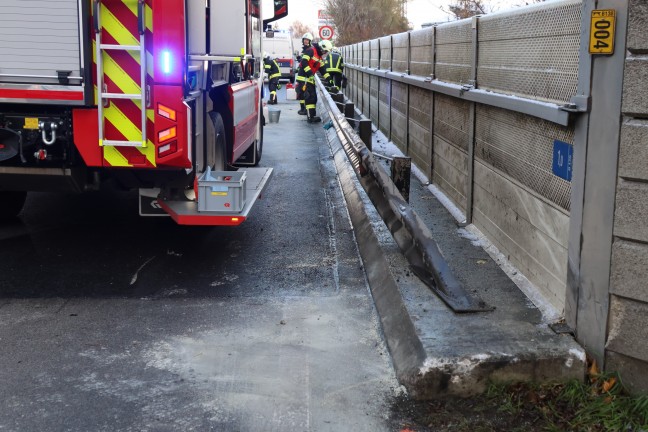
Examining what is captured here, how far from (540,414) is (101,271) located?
392 centimetres

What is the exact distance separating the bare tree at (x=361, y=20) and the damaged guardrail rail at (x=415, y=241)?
2000 inches

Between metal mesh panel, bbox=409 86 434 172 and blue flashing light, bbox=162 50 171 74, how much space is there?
400cm

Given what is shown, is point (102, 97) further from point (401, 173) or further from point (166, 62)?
point (401, 173)

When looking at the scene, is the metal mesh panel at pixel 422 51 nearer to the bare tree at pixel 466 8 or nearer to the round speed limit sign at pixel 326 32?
the bare tree at pixel 466 8

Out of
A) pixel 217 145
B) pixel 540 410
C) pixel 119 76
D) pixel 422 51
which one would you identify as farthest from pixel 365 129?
pixel 540 410

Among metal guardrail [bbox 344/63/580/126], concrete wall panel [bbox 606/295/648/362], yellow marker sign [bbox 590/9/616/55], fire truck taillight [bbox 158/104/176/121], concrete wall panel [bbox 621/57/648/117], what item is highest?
yellow marker sign [bbox 590/9/616/55]

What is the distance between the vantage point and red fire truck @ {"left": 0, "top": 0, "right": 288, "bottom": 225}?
18.5 feet

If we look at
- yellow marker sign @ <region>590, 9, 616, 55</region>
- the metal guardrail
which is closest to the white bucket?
the metal guardrail

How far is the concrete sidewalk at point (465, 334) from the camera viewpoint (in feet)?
13.1

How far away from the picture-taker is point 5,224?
7.86 metres

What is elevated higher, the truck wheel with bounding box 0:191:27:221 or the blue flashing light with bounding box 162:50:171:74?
the blue flashing light with bounding box 162:50:171:74

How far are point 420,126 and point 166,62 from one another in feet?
16.0

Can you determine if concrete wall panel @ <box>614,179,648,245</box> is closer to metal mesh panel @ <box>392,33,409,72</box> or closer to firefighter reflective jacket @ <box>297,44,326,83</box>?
metal mesh panel @ <box>392,33,409,72</box>

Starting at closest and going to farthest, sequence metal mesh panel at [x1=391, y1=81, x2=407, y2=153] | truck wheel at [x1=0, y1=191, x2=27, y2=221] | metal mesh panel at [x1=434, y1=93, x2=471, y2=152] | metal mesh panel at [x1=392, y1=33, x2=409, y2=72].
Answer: metal mesh panel at [x1=434, y1=93, x2=471, y2=152]
truck wheel at [x1=0, y1=191, x2=27, y2=221]
metal mesh panel at [x1=391, y1=81, x2=407, y2=153]
metal mesh panel at [x1=392, y1=33, x2=409, y2=72]
